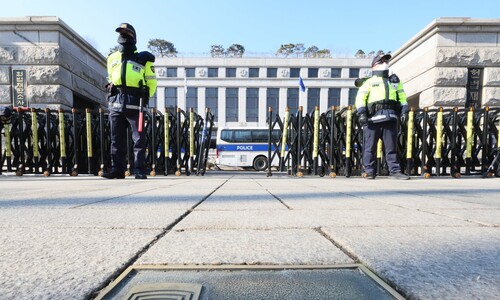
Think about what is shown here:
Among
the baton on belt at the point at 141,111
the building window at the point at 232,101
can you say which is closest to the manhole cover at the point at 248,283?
the baton on belt at the point at 141,111

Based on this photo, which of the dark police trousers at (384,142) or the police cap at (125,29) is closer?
the police cap at (125,29)

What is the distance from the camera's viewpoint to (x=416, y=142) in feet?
21.6

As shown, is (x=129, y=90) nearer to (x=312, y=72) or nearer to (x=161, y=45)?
(x=312, y=72)

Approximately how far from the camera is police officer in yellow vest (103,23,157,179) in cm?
430

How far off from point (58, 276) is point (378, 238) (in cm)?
104

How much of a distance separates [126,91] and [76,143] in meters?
2.83

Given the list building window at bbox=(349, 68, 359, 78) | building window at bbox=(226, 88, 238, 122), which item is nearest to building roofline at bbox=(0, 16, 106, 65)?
building window at bbox=(226, 88, 238, 122)

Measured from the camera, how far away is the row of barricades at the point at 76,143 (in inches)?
239

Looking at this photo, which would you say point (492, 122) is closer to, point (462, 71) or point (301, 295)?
point (462, 71)

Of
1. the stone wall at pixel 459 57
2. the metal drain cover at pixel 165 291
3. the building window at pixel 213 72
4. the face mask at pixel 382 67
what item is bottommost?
the metal drain cover at pixel 165 291

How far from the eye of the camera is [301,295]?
606mm

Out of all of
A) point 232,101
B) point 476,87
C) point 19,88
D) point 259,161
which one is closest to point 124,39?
point 19,88

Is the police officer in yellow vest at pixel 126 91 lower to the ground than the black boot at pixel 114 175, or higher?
higher

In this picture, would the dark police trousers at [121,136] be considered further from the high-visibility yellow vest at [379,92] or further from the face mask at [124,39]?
the high-visibility yellow vest at [379,92]
